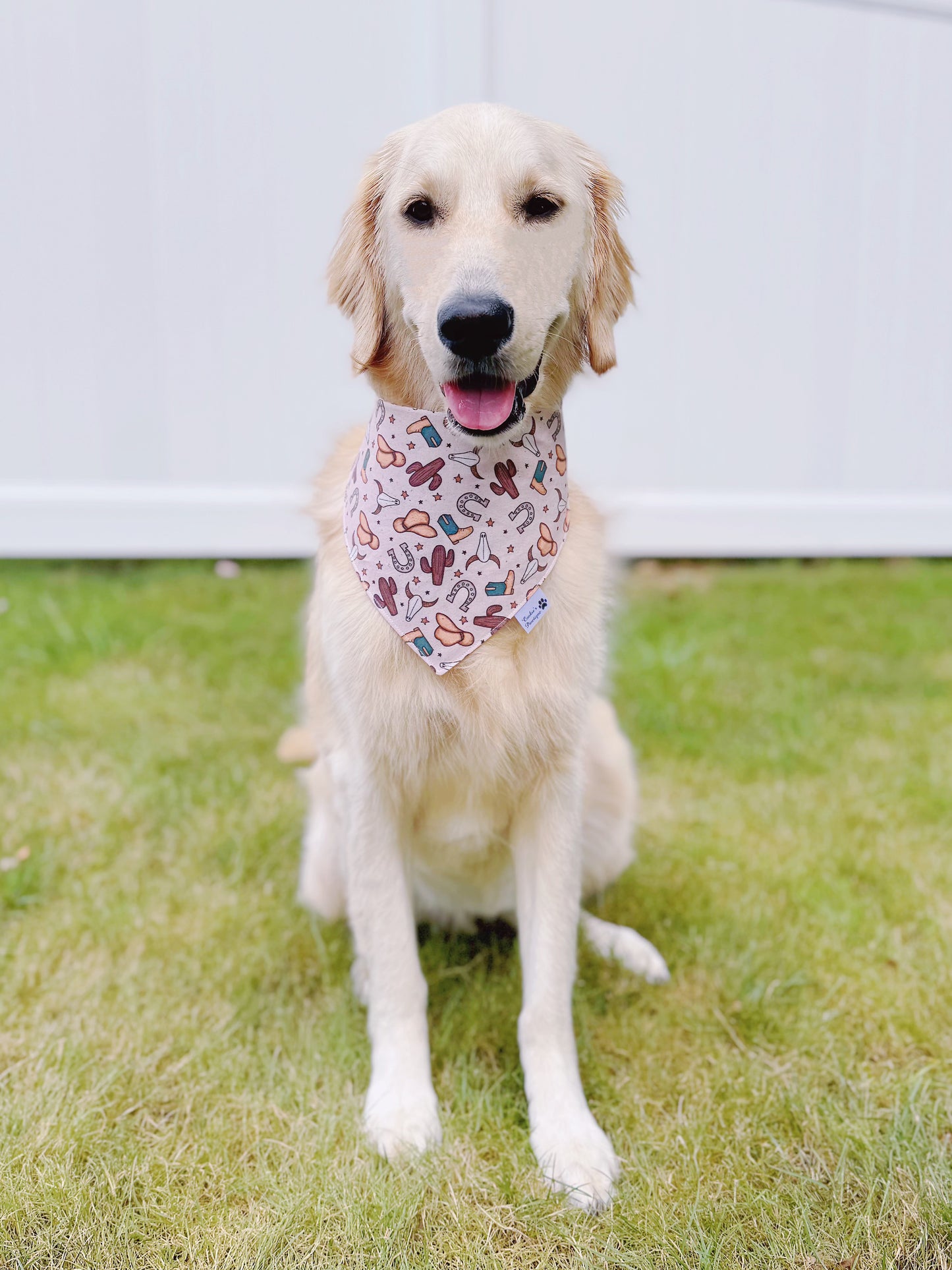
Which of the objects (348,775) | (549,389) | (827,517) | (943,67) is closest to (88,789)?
(348,775)

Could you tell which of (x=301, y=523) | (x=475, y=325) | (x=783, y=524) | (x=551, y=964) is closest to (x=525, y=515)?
(x=475, y=325)

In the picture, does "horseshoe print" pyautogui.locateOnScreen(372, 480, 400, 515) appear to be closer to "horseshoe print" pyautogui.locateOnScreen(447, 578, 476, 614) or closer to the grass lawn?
"horseshoe print" pyautogui.locateOnScreen(447, 578, 476, 614)

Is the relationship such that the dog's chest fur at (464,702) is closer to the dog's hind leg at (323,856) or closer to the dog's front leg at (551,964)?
the dog's front leg at (551,964)

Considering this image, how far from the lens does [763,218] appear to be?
469 centimetres

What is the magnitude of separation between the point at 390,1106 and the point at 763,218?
173 inches

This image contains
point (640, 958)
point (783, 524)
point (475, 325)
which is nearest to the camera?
point (475, 325)

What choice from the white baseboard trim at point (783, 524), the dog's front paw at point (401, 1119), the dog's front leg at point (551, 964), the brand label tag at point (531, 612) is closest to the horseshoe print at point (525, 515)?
the brand label tag at point (531, 612)

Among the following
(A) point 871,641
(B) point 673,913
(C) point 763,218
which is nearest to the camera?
(B) point 673,913

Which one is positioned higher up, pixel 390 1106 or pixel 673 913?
pixel 390 1106

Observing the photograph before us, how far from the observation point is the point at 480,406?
1.43 metres

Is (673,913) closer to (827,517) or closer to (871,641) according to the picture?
(871,641)

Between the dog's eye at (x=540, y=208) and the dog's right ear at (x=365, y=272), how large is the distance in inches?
10.4

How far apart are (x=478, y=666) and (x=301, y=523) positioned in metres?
3.18

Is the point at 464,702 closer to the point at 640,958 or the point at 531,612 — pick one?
the point at 531,612
